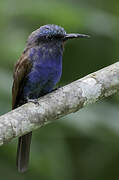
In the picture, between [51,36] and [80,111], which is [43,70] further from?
[80,111]

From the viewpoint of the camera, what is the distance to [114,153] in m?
6.27

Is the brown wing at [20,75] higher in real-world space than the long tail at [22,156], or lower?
higher

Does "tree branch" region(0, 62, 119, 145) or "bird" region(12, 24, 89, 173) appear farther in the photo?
"bird" region(12, 24, 89, 173)

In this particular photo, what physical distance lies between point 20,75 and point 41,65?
220 mm

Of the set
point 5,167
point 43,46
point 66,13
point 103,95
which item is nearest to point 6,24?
point 66,13

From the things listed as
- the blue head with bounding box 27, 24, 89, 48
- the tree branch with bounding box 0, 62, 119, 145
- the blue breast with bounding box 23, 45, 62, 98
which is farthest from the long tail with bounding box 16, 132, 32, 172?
the blue head with bounding box 27, 24, 89, 48

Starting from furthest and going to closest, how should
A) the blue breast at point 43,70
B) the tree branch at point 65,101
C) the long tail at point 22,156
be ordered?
the long tail at point 22,156 → the blue breast at point 43,70 → the tree branch at point 65,101

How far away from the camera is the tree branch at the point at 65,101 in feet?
15.3

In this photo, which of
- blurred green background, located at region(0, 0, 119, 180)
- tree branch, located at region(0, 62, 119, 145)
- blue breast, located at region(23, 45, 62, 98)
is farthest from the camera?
blurred green background, located at region(0, 0, 119, 180)

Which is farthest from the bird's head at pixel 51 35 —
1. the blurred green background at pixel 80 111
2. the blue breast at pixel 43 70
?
the blurred green background at pixel 80 111

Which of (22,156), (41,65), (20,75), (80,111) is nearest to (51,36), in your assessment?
(41,65)

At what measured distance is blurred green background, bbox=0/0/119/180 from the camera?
18.8 feet

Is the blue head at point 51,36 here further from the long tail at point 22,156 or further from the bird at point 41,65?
the long tail at point 22,156

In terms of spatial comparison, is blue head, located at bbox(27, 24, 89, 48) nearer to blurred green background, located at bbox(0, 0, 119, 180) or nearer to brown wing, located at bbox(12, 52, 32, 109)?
brown wing, located at bbox(12, 52, 32, 109)
